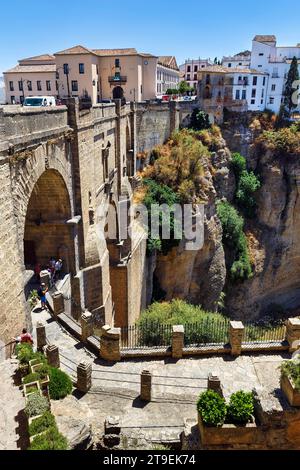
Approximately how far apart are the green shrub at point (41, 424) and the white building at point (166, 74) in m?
48.7

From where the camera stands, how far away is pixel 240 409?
29.7 ft

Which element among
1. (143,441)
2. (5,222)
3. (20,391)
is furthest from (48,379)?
(5,222)

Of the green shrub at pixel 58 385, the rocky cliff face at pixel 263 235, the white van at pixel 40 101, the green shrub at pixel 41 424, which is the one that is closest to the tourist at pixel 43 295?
the green shrub at pixel 58 385

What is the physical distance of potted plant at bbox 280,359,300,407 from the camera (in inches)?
364

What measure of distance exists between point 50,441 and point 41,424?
590 millimetres

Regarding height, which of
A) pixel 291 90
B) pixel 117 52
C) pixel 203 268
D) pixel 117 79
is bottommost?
pixel 203 268

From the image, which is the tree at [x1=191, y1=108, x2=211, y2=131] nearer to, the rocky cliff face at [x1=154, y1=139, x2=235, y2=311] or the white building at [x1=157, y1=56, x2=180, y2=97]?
the rocky cliff face at [x1=154, y1=139, x2=235, y2=311]

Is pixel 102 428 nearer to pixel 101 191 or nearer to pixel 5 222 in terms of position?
pixel 5 222

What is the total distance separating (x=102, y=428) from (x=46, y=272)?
7126 mm

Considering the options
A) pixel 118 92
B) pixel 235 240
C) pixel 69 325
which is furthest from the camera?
pixel 118 92

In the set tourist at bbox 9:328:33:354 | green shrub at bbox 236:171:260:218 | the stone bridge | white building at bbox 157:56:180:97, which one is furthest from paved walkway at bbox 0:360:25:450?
white building at bbox 157:56:180:97

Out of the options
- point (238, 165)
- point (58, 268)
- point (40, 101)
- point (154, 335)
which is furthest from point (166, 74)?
point (154, 335)

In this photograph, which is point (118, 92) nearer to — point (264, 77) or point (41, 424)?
point (264, 77)

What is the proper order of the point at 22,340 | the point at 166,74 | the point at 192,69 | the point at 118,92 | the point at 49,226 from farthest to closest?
the point at 192,69 → the point at 166,74 → the point at 118,92 → the point at 49,226 → the point at 22,340
